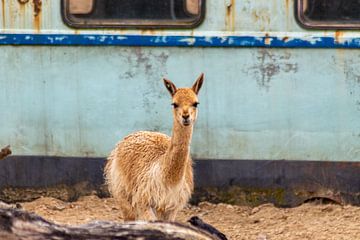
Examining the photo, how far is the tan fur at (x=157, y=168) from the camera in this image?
8.48 metres

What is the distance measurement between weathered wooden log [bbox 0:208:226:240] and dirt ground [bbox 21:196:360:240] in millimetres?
3178

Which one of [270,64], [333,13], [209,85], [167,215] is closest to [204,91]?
[209,85]

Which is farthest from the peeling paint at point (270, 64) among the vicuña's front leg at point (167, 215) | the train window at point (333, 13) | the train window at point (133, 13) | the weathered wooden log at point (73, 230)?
the weathered wooden log at point (73, 230)

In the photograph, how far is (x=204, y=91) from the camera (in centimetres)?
1001

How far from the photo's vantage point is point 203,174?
33.3 feet

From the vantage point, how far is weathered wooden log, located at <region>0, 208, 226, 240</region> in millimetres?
6145

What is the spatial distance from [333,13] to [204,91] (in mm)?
1177

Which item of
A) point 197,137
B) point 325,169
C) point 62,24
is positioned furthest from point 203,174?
point 62,24

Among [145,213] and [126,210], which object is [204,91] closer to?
[126,210]

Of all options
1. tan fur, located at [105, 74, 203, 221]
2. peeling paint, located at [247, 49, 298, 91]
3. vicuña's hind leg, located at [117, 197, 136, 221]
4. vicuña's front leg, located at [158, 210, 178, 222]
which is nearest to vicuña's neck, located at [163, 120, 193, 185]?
tan fur, located at [105, 74, 203, 221]

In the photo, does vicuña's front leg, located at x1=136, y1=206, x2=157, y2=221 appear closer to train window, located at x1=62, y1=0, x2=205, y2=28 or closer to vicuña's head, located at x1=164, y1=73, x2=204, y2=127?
vicuña's head, located at x1=164, y1=73, x2=204, y2=127

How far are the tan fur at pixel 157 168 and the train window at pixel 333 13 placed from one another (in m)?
1.54

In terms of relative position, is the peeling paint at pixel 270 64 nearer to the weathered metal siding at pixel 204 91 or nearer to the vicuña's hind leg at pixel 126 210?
the weathered metal siding at pixel 204 91

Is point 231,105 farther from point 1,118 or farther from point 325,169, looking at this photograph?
point 1,118
